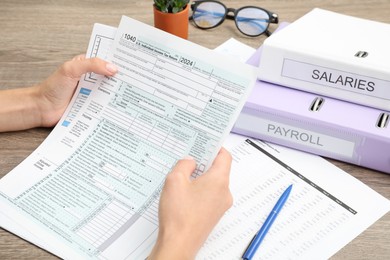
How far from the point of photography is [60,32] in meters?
1.13

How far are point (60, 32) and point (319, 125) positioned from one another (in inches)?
24.7

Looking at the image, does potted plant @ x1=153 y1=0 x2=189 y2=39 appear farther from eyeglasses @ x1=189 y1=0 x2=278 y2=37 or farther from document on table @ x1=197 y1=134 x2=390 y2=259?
document on table @ x1=197 y1=134 x2=390 y2=259

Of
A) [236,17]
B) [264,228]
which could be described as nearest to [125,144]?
[264,228]

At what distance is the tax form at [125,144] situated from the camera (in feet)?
2.41

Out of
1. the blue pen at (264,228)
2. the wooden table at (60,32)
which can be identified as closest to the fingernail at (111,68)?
the wooden table at (60,32)

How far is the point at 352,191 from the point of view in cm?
80

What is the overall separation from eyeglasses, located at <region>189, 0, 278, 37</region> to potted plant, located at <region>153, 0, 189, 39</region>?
12 cm

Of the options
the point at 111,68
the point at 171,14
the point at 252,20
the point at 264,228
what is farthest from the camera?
the point at 252,20

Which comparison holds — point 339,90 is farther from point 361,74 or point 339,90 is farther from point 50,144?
point 50,144

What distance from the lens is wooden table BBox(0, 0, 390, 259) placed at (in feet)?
2.86

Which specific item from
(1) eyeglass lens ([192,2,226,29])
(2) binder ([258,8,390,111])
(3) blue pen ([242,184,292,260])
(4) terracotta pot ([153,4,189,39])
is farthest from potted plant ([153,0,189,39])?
(3) blue pen ([242,184,292,260])

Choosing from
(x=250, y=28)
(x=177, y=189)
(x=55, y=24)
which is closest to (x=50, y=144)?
(x=177, y=189)

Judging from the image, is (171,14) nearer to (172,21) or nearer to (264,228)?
(172,21)

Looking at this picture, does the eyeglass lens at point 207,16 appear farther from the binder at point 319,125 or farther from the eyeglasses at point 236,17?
the binder at point 319,125
